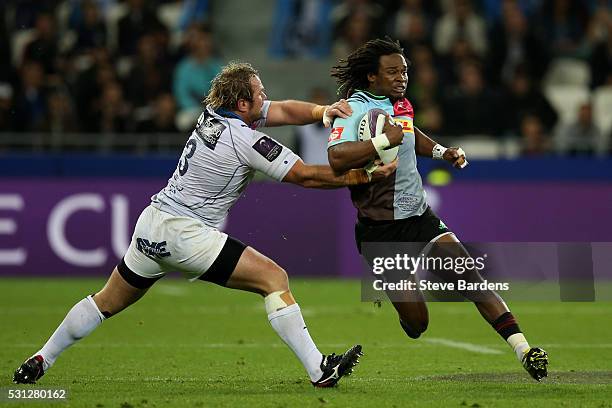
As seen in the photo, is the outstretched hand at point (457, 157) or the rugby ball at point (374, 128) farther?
the outstretched hand at point (457, 157)

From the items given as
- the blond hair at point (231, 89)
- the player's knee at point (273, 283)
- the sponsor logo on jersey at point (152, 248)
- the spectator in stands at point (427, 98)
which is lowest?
the spectator in stands at point (427, 98)

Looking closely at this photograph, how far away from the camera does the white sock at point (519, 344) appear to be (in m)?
8.24

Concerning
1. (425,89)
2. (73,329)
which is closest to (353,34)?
(425,89)

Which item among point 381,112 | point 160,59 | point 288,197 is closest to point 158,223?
point 381,112

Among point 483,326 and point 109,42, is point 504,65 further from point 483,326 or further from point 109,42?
point 483,326

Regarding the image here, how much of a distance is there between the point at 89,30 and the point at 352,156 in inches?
462

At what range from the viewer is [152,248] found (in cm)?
805

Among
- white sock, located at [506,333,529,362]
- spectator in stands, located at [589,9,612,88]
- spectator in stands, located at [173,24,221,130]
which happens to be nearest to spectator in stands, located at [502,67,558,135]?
spectator in stands, located at [589,9,612,88]

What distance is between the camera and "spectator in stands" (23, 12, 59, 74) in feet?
59.4

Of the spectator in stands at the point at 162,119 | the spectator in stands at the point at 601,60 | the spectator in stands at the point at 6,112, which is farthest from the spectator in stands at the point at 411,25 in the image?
the spectator in stands at the point at 6,112

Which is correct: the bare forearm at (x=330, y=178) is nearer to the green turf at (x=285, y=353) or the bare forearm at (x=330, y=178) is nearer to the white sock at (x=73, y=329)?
the green turf at (x=285, y=353)

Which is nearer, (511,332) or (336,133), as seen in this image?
(336,133)

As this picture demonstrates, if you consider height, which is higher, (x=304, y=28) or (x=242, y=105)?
(x=242, y=105)

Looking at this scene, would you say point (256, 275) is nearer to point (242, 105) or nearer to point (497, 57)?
point (242, 105)
